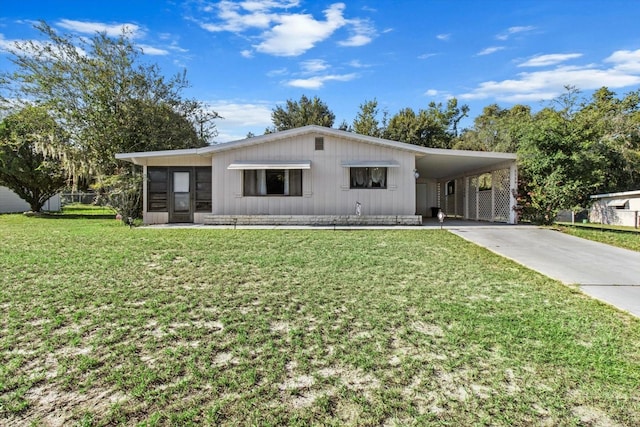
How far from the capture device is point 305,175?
12062 mm

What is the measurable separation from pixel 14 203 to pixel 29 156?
27.7ft

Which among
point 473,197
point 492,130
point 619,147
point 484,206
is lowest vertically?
→ point 484,206

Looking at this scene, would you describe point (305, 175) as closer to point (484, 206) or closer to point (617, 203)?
point (484, 206)

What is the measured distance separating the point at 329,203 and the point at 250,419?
10263mm

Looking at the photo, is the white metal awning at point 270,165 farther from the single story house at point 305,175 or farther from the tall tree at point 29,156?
the tall tree at point 29,156

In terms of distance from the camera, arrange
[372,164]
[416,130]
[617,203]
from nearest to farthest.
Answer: [372,164]
[617,203]
[416,130]

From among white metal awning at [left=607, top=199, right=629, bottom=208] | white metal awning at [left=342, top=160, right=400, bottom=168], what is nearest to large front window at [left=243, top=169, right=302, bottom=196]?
white metal awning at [left=342, top=160, right=400, bottom=168]

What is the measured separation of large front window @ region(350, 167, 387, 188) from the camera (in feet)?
39.7

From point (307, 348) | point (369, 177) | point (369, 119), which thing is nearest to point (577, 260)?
point (307, 348)

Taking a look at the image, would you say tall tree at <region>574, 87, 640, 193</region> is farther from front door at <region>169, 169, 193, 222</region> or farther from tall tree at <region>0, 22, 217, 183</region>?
tall tree at <region>0, 22, 217, 183</region>

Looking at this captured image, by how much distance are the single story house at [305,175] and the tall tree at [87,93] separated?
4490 mm

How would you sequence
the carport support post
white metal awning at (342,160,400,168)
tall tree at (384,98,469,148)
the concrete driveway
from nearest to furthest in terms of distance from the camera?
the concrete driveway < white metal awning at (342,160,400,168) < the carport support post < tall tree at (384,98,469,148)

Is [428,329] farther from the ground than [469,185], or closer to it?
closer to it

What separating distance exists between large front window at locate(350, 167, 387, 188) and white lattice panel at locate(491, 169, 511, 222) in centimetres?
457
